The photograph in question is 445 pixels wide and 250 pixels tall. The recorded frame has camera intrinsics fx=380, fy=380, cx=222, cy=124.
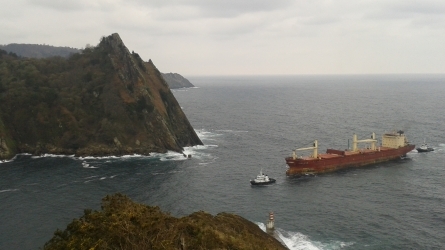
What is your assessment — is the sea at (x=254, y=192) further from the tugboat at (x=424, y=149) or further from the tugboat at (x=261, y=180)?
the tugboat at (x=424, y=149)

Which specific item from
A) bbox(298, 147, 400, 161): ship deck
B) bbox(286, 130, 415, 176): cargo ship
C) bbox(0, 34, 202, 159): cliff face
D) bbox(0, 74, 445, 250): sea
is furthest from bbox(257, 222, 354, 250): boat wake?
bbox(0, 34, 202, 159): cliff face

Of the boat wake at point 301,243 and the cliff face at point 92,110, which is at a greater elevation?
the cliff face at point 92,110

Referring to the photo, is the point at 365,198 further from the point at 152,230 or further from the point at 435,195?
the point at 152,230

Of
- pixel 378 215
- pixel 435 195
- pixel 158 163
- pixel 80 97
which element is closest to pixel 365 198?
pixel 378 215

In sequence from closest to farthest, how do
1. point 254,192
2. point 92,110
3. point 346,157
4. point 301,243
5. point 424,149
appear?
point 301,243 → point 254,192 → point 346,157 → point 424,149 → point 92,110

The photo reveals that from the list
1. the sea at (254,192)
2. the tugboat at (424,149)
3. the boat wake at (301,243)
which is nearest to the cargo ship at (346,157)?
the sea at (254,192)

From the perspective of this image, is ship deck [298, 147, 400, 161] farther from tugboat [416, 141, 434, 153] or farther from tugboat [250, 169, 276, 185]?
tugboat [416, 141, 434, 153]

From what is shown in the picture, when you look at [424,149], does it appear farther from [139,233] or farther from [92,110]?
[139,233]

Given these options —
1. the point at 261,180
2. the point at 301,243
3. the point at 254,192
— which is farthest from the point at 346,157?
the point at 301,243
